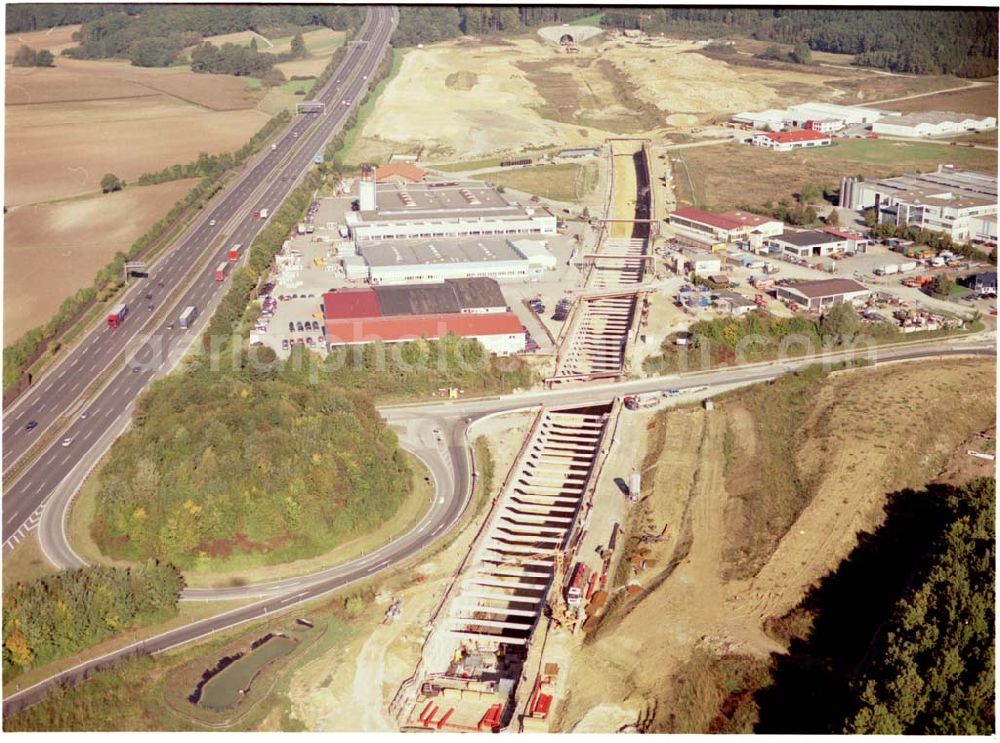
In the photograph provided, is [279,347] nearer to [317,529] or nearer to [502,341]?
[502,341]

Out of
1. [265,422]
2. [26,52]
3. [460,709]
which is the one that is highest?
[26,52]

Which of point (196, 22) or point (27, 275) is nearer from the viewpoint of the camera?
point (27, 275)

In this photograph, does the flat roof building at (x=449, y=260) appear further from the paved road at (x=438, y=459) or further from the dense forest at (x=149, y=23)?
the dense forest at (x=149, y=23)

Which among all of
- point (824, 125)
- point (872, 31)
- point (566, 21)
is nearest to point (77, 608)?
point (824, 125)

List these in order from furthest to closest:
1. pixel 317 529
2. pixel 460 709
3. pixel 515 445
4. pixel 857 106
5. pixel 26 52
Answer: pixel 857 106 → pixel 26 52 → pixel 515 445 → pixel 317 529 → pixel 460 709

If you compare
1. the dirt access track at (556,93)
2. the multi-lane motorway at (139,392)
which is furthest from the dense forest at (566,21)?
the multi-lane motorway at (139,392)

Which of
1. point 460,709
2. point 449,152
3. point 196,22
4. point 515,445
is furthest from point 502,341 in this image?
point 196,22

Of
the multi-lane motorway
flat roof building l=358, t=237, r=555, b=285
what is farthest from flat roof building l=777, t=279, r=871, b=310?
flat roof building l=358, t=237, r=555, b=285
